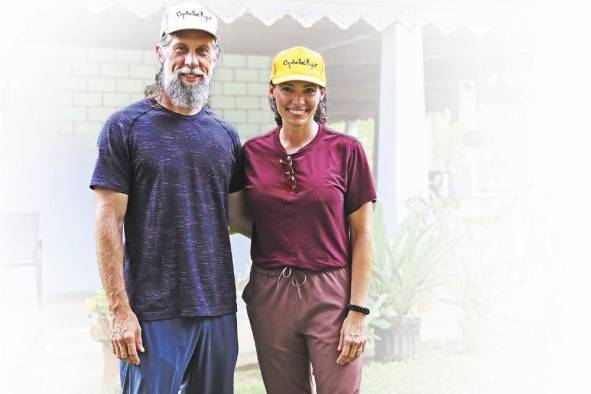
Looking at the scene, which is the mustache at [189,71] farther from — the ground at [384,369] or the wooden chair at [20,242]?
the wooden chair at [20,242]

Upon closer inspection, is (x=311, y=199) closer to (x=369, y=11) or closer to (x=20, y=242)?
(x=369, y=11)

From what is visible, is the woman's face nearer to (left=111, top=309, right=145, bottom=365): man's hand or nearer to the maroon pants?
the maroon pants

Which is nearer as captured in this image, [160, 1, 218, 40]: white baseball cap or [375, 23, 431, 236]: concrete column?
[160, 1, 218, 40]: white baseball cap

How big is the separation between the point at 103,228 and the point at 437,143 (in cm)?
1929

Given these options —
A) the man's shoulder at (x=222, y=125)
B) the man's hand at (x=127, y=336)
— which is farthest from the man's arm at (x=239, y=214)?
the man's hand at (x=127, y=336)

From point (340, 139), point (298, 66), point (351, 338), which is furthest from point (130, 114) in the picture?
point (351, 338)

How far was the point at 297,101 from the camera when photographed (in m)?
2.78

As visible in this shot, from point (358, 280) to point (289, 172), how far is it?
44 centimetres

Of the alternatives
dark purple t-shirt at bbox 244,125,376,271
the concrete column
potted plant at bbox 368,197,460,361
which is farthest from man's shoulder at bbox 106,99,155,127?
the concrete column

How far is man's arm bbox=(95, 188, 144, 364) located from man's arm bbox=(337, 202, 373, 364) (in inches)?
27.1

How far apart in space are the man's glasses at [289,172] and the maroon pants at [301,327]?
291 mm


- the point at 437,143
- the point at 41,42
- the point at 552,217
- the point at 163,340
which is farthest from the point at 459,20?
the point at 437,143

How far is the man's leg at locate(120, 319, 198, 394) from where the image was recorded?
2684mm

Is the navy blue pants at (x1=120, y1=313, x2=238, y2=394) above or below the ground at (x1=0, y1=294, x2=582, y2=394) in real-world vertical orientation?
above
